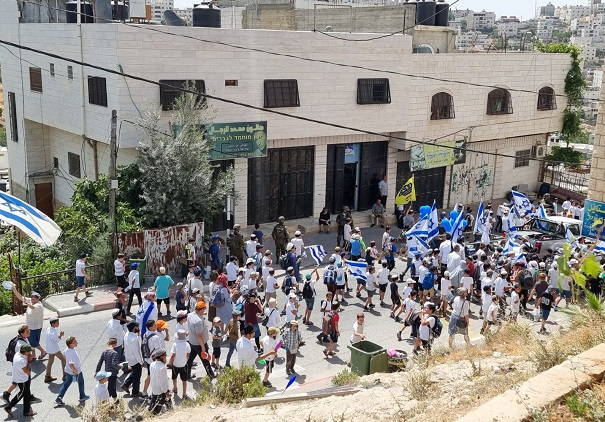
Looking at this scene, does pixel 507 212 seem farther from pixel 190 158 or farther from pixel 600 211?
pixel 190 158

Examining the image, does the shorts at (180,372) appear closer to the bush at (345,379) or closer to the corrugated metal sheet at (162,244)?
the bush at (345,379)

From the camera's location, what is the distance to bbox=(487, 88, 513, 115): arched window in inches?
1152

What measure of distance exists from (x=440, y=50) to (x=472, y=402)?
83.5 ft

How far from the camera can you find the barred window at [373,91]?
2506 cm

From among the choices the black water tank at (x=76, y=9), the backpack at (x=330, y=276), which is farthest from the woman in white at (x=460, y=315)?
the black water tank at (x=76, y=9)

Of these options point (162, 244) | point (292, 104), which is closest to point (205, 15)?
point (292, 104)

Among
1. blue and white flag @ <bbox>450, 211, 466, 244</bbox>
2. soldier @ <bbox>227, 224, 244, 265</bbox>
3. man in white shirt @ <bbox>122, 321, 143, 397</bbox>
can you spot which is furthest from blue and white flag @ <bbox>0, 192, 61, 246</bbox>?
blue and white flag @ <bbox>450, 211, 466, 244</bbox>

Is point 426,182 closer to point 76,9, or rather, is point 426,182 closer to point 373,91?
point 373,91

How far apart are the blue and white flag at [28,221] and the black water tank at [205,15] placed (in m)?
13.3

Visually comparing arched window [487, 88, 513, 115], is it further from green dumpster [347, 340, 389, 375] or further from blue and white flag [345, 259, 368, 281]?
green dumpster [347, 340, 389, 375]

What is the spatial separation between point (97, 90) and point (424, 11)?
49.7 ft

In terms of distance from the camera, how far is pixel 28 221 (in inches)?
591

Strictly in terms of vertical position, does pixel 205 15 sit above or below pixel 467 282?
above

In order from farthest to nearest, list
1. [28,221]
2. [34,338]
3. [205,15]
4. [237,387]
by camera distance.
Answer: [205,15] < [28,221] < [34,338] < [237,387]
